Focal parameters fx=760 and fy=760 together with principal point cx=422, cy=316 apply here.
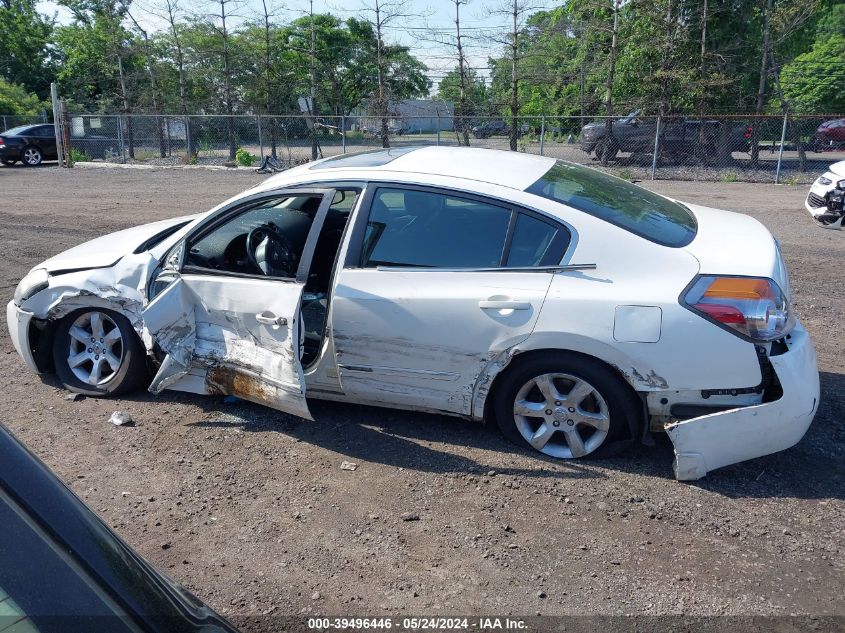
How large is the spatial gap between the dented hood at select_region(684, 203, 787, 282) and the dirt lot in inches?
43.3

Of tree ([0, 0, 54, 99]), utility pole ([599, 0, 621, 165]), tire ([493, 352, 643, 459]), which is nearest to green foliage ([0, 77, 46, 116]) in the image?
tree ([0, 0, 54, 99])

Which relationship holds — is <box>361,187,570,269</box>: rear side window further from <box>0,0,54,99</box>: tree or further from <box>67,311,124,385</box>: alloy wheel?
<box>0,0,54,99</box>: tree

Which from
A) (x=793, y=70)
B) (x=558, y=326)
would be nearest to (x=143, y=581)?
(x=558, y=326)

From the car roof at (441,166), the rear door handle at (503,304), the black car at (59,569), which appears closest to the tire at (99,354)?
the car roof at (441,166)

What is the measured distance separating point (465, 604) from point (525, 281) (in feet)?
5.70

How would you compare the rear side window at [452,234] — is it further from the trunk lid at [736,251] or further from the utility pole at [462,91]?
the utility pole at [462,91]

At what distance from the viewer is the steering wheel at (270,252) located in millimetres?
4918

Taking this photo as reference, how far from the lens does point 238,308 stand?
4.62 metres

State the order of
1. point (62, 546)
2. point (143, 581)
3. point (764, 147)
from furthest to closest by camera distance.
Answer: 1. point (764, 147)
2. point (143, 581)
3. point (62, 546)

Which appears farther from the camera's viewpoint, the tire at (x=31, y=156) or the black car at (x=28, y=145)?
the tire at (x=31, y=156)

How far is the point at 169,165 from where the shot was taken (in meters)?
26.6

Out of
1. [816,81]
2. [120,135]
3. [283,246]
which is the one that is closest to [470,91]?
[120,135]

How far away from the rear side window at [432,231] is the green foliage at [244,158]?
22190mm

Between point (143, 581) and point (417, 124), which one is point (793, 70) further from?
point (143, 581)
